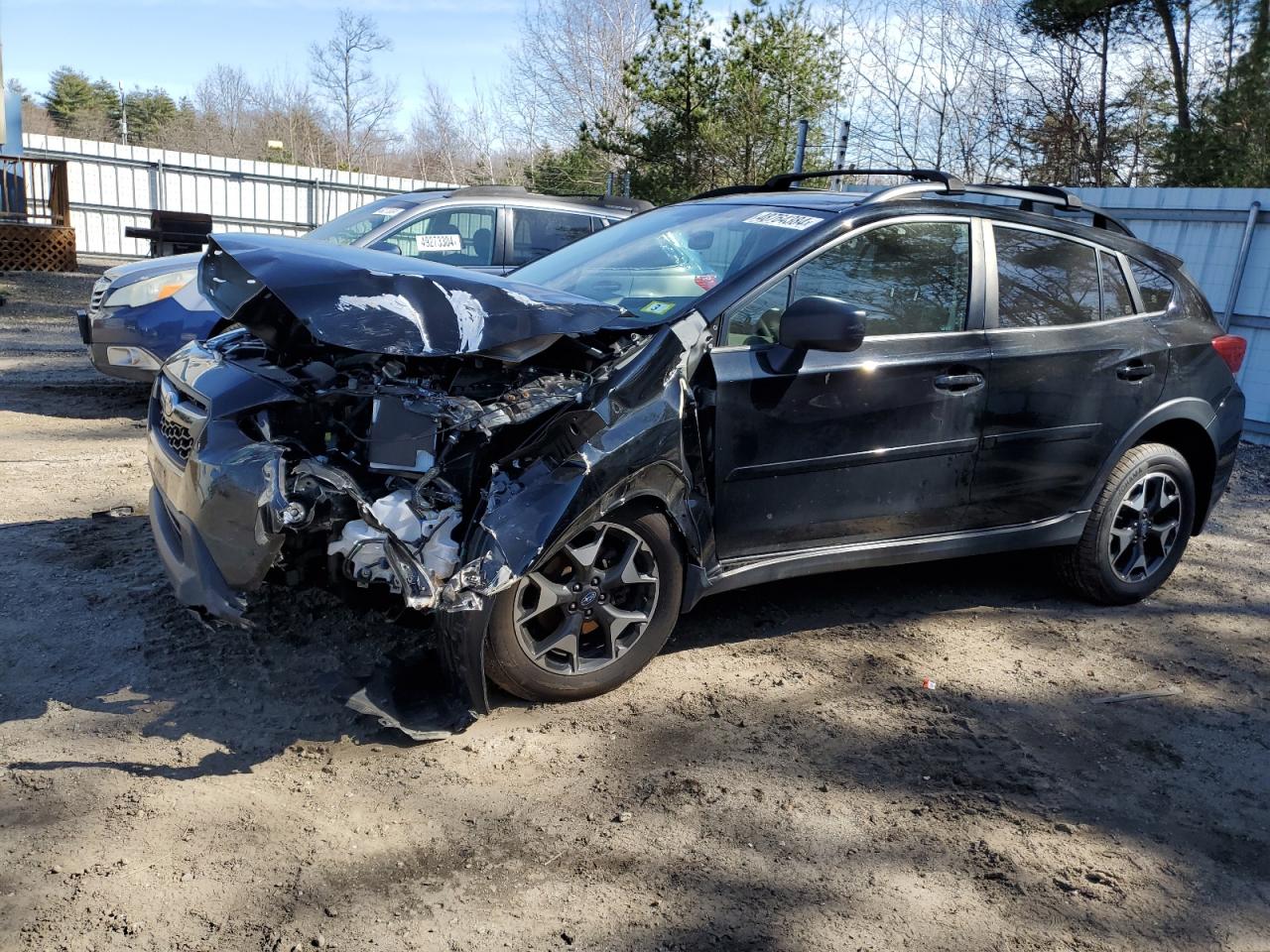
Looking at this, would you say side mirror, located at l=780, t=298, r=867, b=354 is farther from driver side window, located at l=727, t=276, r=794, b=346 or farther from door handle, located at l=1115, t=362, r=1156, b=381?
door handle, located at l=1115, t=362, r=1156, b=381

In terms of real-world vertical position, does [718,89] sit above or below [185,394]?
above

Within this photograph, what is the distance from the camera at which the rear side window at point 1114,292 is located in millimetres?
4816

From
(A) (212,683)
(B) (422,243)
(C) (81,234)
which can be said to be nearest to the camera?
(A) (212,683)

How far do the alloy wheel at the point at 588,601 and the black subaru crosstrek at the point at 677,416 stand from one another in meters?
0.01

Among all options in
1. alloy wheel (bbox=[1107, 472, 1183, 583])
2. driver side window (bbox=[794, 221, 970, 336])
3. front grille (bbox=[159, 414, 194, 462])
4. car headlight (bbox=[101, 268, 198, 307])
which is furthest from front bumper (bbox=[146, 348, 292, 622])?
car headlight (bbox=[101, 268, 198, 307])

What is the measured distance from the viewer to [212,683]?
367 centimetres

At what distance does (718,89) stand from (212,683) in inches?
569

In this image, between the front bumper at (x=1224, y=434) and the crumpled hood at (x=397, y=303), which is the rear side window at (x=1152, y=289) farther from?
the crumpled hood at (x=397, y=303)

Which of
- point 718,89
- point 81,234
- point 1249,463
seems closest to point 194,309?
point 1249,463

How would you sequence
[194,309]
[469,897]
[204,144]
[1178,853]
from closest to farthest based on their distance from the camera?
[469,897] < [1178,853] < [194,309] < [204,144]

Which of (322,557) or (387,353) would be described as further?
(322,557)

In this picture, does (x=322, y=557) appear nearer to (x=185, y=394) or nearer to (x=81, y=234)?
(x=185, y=394)

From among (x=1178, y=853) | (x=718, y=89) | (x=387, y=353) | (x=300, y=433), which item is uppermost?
(x=718, y=89)

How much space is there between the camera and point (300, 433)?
3406 millimetres
